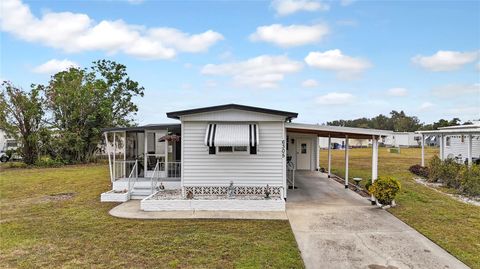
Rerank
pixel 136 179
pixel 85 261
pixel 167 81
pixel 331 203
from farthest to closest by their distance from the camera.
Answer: pixel 167 81
pixel 136 179
pixel 331 203
pixel 85 261

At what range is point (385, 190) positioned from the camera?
11.0 m

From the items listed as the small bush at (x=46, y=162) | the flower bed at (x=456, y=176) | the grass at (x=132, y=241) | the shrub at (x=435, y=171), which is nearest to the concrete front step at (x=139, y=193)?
the grass at (x=132, y=241)

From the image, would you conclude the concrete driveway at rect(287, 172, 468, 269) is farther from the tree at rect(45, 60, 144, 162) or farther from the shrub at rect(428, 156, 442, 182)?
the tree at rect(45, 60, 144, 162)

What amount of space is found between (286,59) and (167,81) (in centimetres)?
794

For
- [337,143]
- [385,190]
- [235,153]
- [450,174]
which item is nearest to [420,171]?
[450,174]

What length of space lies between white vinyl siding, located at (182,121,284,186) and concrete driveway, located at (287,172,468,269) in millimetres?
1420

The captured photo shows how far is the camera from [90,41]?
18875 mm

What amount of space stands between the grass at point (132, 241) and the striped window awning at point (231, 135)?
2.61 meters

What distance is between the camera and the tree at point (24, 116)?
25719 millimetres

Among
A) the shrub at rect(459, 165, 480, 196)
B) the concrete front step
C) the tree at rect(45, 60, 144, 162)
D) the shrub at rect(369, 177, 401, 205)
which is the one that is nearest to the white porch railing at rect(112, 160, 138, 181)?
the concrete front step

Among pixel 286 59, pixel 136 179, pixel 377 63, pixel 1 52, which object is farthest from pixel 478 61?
pixel 1 52

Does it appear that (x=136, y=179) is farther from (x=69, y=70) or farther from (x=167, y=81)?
(x=69, y=70)

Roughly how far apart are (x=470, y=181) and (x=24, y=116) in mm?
27989

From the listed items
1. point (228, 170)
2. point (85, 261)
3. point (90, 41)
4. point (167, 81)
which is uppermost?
point (90, 41)
